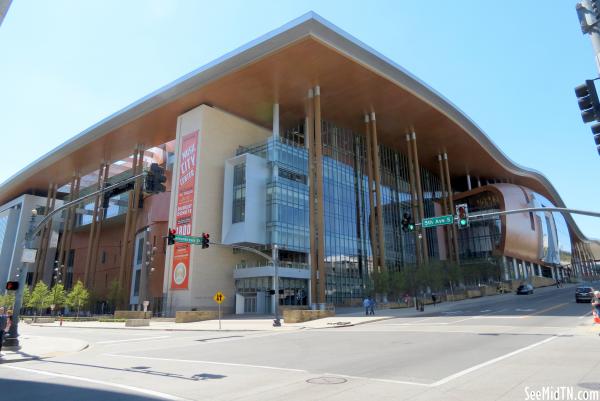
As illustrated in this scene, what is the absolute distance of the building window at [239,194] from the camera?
52.3 meters

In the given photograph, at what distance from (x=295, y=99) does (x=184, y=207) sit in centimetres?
2101

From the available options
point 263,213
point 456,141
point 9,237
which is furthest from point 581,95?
point 9,237

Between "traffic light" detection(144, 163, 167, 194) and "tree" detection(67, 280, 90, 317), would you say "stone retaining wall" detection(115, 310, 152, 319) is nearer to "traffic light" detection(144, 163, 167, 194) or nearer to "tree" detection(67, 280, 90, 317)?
"tree" detection(67, 280, 90, 317)

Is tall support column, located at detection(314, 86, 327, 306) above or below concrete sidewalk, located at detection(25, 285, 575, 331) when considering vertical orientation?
above

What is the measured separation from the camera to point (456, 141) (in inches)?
3051

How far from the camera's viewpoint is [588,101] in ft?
35.6

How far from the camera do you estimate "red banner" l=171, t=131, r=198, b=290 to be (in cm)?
5003

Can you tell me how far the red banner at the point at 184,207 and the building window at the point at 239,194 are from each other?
5.21 meters

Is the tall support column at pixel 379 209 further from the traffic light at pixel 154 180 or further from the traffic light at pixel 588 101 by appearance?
the traffic light at pixel 588 101

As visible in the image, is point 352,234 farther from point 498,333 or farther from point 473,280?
point 498,333

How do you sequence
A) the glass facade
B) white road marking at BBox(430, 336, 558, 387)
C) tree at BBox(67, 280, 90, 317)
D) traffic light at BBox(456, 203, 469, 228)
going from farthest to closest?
tree at BBox(67, 280, 90, 317) < the glass facade < traffic light at BBox(456, 203, 469, 228) < white road marking at BBox(430, 336, 558, 387)

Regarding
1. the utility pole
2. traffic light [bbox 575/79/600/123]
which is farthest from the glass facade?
the utility pole

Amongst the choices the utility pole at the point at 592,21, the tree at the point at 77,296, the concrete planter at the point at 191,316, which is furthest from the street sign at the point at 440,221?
the tree at the point at 77,296

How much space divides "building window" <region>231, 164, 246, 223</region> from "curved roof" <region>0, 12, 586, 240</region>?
33.5 ft
